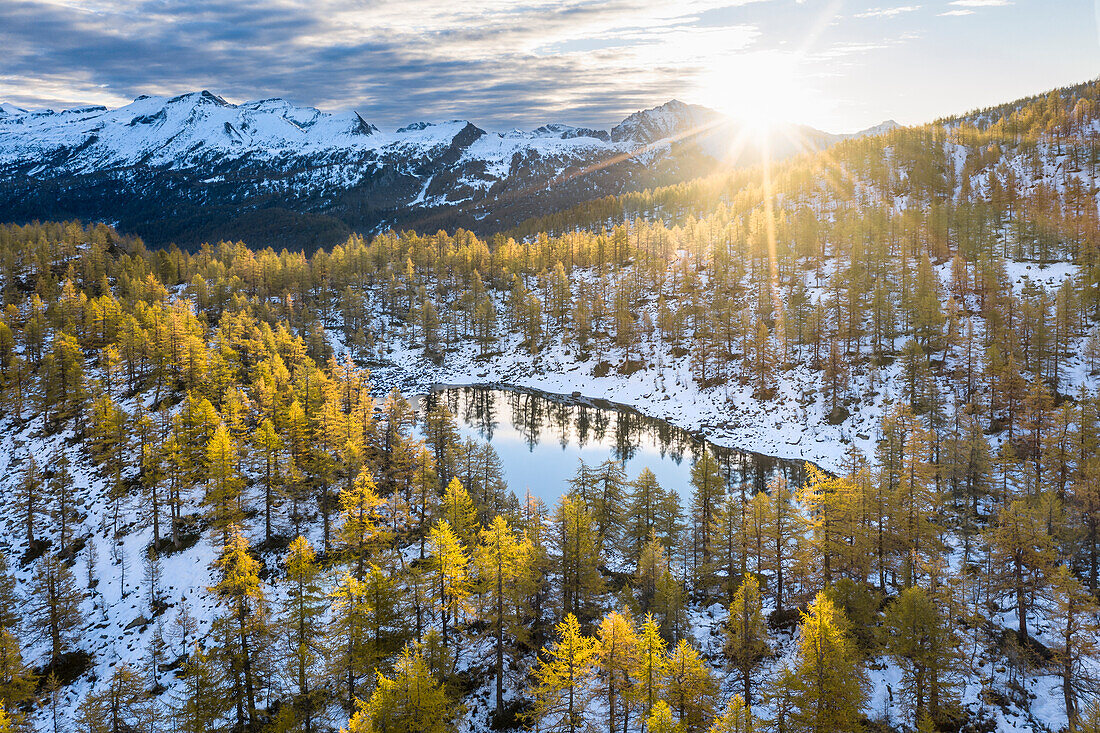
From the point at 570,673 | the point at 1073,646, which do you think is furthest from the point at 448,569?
the point at 1073,646

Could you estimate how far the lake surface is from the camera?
197 ft

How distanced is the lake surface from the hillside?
345 centimetres

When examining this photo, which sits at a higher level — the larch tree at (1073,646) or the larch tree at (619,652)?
the larch tree at (619,652)

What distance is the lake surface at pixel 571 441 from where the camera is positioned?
60.2m

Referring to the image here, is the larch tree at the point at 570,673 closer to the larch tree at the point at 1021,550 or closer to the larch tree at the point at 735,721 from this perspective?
the larch tree at the point at 735,721

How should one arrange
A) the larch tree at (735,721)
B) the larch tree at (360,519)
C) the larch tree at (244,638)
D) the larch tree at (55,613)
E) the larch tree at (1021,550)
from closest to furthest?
the larch tree at (735,721), the larch tree at (244,638), the larch tree at (1021,550), the larch tree at (55,613), the larch tree at (360,519)

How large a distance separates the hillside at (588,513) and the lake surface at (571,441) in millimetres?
3455

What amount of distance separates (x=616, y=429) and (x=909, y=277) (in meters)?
49.3

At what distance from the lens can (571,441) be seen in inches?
2913

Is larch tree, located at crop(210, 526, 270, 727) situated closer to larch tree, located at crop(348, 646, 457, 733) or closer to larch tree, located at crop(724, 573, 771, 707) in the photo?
larch tree, located at crop(348, 646, 457, 733)

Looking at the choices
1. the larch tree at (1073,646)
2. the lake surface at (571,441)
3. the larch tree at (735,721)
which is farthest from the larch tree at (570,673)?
the lake surface at (571,441)

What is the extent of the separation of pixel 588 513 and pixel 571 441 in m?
39.6

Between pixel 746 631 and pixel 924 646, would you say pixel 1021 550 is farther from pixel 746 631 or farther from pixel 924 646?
pixel 746 631

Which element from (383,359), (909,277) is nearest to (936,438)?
(909,277)
